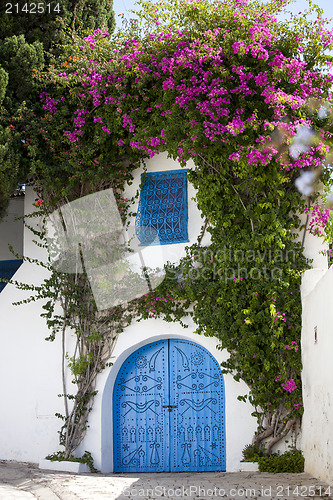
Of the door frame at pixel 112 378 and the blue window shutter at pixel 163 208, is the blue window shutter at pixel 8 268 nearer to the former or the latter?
the blue window shutter at pixel 163 208

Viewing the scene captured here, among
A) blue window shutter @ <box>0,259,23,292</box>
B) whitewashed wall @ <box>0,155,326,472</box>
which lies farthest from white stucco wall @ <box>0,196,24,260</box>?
whitewashed wall @ <box>0,155,326,472</box>

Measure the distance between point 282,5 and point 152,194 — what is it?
10.0 feet

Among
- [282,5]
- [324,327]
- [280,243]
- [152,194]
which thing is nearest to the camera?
[324,327]

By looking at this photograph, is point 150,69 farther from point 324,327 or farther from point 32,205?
point 324,327

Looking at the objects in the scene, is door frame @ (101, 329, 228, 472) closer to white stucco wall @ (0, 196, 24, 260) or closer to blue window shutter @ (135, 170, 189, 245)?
blue window shutter @ (135, 170, 189, 245)

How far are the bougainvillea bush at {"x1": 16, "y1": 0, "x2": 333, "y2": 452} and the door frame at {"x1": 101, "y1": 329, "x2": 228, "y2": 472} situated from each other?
0.26 metres

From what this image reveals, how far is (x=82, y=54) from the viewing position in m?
8.87

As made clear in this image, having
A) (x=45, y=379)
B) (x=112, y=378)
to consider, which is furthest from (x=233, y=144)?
(x=45, y=379)

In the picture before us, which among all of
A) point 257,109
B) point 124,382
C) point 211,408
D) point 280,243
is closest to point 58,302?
point 124,382

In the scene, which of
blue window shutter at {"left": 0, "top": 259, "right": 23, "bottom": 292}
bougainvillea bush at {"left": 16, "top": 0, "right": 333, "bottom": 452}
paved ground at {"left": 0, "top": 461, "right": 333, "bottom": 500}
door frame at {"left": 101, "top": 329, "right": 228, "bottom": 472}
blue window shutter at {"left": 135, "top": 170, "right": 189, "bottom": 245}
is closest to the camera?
paved ground at {"left": 0, "top": 461, "right": 333, "bottom": 500}

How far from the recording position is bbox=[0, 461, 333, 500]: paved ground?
5922mm

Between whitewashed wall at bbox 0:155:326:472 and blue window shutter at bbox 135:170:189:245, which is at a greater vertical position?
blue window shutter at bbox 135:170:189:245

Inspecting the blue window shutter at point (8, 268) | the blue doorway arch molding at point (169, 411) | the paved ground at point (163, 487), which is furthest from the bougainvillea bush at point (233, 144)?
the blue window shutter at point (8, 268)

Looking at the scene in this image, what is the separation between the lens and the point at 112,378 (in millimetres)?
8375
